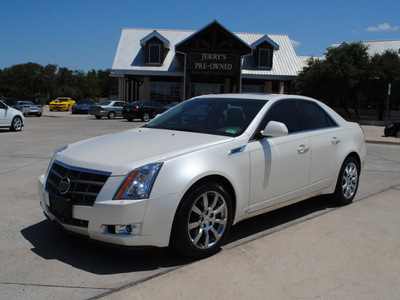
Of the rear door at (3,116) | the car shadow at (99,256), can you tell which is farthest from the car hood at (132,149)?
the rear door at (3,116)

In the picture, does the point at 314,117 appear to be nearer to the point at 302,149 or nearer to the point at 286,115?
the point at 286,115

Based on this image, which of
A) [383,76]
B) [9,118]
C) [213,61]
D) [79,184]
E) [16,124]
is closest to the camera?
[79,184]

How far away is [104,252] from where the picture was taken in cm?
390

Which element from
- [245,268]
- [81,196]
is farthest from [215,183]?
[81,196]

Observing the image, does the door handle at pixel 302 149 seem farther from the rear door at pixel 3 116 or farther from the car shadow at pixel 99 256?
the rear door at pixel 3 116

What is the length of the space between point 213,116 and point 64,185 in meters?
1.95

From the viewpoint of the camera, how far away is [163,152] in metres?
3.62

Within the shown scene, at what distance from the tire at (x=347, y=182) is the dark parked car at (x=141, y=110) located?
22.2 metres

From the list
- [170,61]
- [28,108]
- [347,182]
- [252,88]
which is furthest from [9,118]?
[252,88]

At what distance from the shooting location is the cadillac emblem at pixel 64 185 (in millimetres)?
3548

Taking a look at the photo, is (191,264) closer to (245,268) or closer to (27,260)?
(245,268)

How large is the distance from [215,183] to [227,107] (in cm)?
131

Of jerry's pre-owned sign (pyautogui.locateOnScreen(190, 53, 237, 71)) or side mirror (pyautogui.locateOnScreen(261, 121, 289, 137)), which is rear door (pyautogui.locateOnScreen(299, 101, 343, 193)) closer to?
side mirror (pyautogui.locateOnScreen(261, 121, 289, 137))

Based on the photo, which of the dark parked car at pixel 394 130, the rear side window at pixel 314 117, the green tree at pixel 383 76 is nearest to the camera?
the rear side window at pixel 314 117
